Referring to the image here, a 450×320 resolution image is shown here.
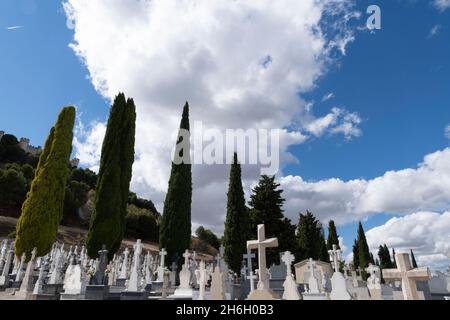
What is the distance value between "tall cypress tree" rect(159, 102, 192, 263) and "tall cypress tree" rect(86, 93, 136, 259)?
14.4ft

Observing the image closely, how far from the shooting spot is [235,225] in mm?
24297

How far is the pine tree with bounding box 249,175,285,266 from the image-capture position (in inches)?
1035

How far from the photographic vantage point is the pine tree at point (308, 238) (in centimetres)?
3250

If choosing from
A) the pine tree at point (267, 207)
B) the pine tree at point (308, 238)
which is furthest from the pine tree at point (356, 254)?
the pine tree at point (267, 207)

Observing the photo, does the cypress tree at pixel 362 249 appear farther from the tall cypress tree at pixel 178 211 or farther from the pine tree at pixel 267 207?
the tall cypress tree at pixel 178 211

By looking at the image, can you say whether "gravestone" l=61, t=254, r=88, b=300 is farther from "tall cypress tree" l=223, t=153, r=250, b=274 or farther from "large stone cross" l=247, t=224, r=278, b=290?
"tall cypress tree" l=223, t=153, r=250, b=274

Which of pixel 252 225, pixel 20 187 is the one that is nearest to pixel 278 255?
pixel 252 225

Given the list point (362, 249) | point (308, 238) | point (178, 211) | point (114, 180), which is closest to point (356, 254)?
point (362, 249)

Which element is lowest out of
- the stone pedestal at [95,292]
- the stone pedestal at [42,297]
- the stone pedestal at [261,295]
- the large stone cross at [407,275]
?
the stone pedestal at [42,297]

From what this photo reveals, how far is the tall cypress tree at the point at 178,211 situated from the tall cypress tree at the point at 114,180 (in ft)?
14.4

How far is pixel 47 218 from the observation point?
54.0ft

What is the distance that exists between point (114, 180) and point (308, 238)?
23.7 meters

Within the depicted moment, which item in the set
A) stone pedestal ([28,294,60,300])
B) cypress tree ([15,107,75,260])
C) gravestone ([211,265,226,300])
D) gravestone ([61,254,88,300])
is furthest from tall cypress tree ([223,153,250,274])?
stone pedestal ([28,294,60,300])
